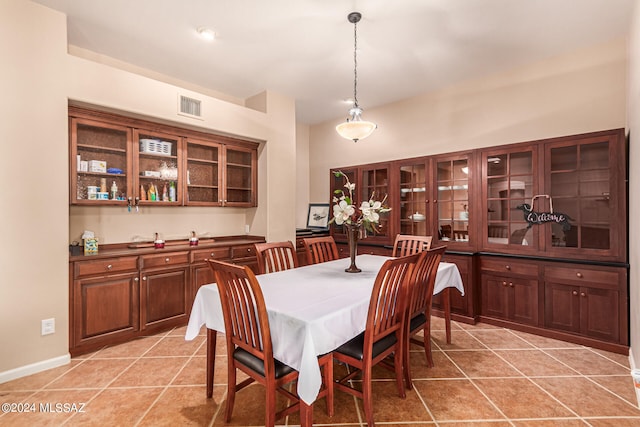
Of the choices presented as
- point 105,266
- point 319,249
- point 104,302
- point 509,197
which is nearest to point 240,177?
point 319,249

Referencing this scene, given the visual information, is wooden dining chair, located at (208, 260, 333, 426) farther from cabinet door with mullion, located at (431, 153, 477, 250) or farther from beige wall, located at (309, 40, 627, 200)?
beige wall, located at (309, 40, 627, 200)

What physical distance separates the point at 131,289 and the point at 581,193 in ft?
14.8

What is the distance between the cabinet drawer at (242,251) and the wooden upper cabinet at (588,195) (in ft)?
10.8

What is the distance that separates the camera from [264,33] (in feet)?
9.70

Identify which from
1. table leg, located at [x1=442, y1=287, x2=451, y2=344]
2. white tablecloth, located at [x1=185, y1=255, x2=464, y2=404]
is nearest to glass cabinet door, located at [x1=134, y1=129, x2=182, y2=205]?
white tablecloth, located at [x1=185, y1=255, x2=464, y2=404]

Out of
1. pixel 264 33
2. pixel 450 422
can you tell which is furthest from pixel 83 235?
pixel 450 422

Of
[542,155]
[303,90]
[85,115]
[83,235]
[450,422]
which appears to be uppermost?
[303,90]

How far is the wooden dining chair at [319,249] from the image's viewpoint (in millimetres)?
3212

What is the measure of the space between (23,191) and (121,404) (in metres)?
1.78

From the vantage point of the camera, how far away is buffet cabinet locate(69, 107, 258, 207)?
305 cm

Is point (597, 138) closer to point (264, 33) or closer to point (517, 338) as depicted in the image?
point (517, 338)

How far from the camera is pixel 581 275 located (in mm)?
3004

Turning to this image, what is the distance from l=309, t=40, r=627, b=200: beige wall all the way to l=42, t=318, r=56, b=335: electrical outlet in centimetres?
422

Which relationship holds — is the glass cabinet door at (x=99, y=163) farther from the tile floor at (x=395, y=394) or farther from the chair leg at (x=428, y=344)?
the chair leg at (x=428, y=344)
